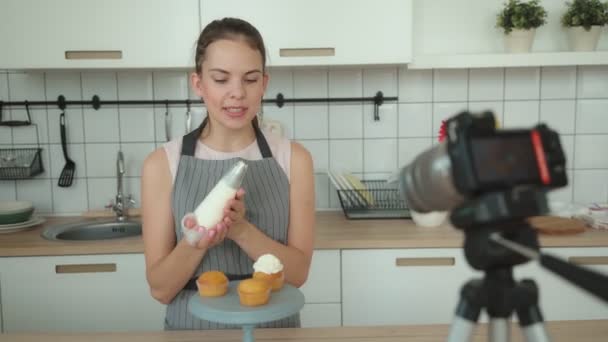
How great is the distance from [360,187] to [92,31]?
107cm

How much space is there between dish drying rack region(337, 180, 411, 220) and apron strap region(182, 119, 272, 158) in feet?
2.53

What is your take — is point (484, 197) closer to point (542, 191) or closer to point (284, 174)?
point (542, 191)

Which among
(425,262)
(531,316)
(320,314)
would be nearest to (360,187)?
(425,262)

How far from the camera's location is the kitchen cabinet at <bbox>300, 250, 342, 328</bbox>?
65.7 inches

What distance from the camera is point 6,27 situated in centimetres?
171

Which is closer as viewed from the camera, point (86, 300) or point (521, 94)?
point (86, 300)

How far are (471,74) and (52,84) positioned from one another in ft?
5.44

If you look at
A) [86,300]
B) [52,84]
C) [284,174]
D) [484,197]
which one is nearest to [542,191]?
[484,197]

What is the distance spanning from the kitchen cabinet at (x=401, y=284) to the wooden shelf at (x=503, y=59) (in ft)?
2.09

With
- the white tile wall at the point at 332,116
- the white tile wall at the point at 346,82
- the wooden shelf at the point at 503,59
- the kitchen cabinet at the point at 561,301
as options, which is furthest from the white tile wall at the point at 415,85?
the kitchen cabinet at the point at 561,301

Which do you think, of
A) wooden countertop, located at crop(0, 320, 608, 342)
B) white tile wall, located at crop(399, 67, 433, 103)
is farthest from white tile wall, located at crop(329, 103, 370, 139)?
wooden countertop, located at crop(0, 320, 608, 342)

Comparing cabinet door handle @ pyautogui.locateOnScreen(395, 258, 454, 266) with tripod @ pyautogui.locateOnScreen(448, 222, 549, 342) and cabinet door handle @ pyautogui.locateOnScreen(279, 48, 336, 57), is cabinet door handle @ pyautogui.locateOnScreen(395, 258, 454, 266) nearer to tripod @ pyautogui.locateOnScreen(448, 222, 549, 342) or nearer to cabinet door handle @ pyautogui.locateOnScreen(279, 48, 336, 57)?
cabinet door handle @ pyautogui.locateOnScreen(279, 48, 336, 57)

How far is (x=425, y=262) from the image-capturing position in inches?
66.7

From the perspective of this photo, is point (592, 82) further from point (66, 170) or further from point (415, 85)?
point (66, 170)
